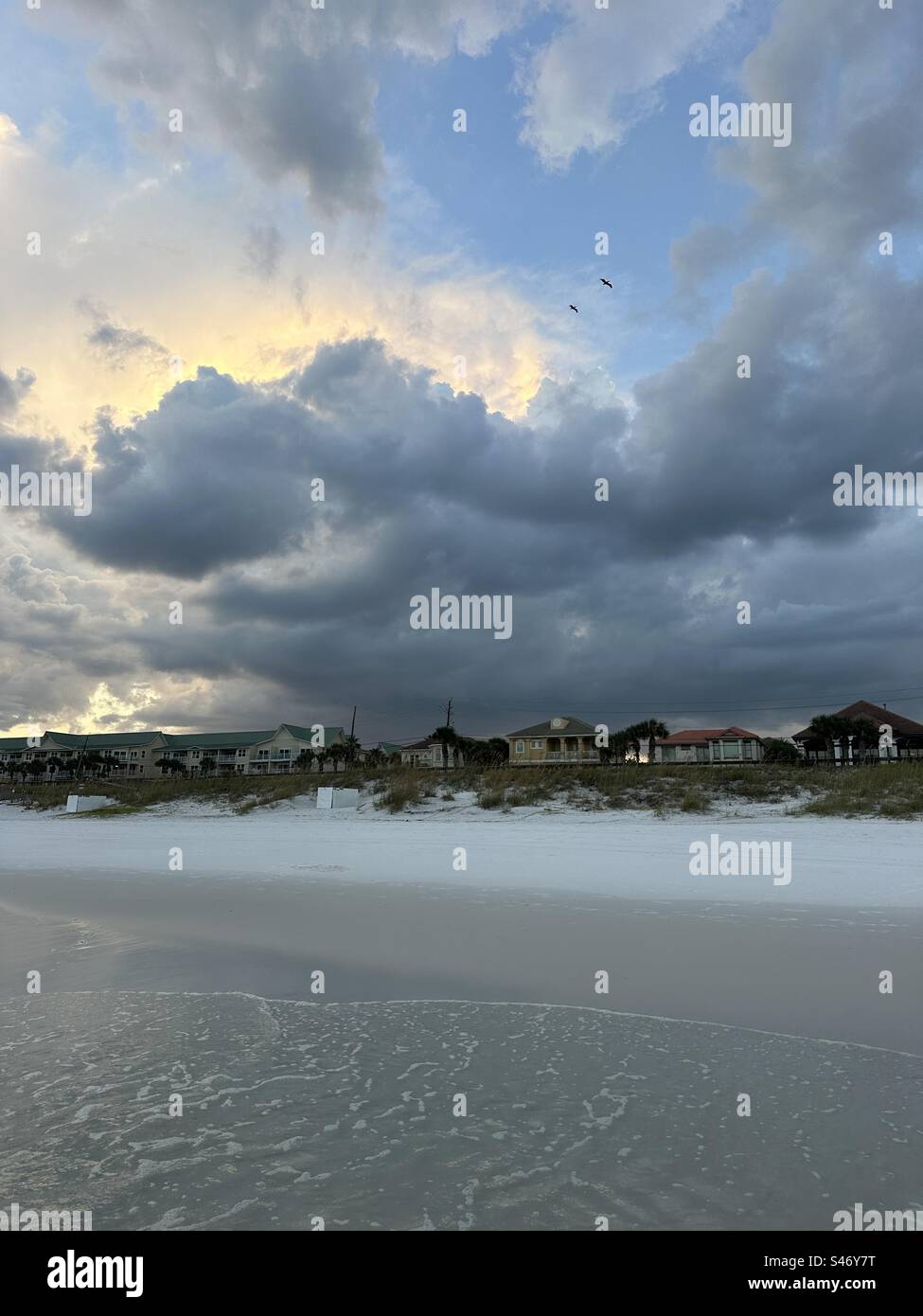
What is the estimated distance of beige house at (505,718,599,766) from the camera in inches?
3314

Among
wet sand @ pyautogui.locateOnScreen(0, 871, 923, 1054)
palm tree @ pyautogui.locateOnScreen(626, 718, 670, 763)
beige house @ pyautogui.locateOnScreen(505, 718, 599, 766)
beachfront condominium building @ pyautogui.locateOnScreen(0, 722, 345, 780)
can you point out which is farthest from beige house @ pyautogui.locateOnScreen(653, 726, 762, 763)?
wet sand @ pyautogui.locateOnScreen(0, 871, 923, 1054)

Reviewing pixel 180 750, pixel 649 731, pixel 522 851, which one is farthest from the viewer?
pixel 180 750

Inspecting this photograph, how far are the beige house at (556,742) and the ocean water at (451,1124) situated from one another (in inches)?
3027

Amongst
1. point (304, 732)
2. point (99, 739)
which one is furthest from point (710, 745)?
point (99, 739)

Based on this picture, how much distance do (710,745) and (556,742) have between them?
18717 millimetres

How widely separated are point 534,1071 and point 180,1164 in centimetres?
240

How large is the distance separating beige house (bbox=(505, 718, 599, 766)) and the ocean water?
76896mm

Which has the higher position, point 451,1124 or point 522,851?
point 451,1124

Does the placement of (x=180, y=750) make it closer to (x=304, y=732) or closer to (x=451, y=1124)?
(x=304, y=732)

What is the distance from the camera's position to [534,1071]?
5344 millimetres

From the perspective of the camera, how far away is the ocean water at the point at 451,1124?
3.71 m

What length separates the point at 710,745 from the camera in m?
89.4

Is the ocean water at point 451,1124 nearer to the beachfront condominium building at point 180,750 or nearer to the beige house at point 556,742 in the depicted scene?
the beige house at point 556,742
